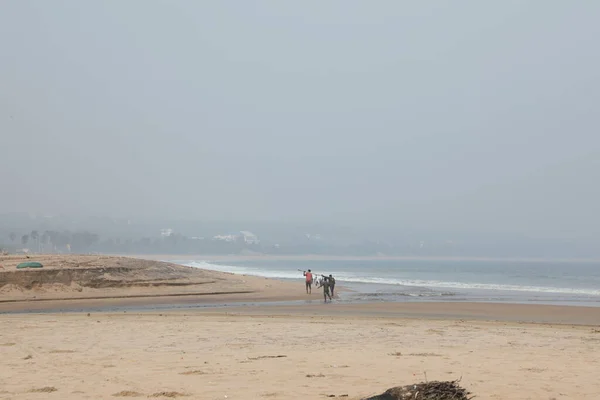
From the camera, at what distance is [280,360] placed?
39.3 feet

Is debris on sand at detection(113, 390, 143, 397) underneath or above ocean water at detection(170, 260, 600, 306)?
underneath

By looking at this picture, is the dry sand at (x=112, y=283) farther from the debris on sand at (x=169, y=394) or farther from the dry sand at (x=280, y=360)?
the debris on sand at (x=169, y=394)

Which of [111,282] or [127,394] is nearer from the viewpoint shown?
[127,394]

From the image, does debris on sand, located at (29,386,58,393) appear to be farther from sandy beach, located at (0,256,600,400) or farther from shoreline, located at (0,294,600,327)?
shoreline, located at (0,294,600,327)

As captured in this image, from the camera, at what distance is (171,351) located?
1323cm

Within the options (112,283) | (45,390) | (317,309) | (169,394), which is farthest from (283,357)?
(112,283)

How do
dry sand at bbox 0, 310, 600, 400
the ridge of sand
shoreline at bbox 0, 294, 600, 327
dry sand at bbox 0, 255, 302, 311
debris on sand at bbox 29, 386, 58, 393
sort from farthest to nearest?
the ridge of sand < dry sand at bbox 0, 255, 302, 311 < shoreline at bbox 0, 294, 600, 327 < dry sand at bbox 0, 310, 600, 400 < debris on sand at bbox 29, 386, 58, 393

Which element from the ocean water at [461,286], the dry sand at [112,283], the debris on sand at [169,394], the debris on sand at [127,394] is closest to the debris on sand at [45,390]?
the debris on sand at [127,394]

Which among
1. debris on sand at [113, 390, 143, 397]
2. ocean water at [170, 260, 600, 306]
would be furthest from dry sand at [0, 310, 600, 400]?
ocean water at [170, 260, 600, 306]

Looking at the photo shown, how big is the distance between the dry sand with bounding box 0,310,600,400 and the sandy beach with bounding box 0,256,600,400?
0.08 feet

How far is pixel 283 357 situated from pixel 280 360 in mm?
356

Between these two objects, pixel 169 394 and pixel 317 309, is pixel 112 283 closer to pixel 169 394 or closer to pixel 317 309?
pixel 317 309

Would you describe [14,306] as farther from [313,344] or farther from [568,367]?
[568,367]

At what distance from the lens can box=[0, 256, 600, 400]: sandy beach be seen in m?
9.55
